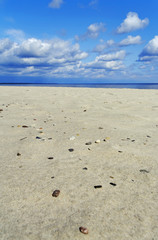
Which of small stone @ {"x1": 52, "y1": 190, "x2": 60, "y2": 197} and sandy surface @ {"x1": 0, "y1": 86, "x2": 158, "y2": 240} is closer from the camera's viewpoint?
sandy surface @ {"x1": 0, "y1": 86, "x2": 158, "y2": 240}

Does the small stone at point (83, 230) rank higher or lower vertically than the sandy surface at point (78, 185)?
higher

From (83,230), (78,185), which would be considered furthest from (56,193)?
(83,230)

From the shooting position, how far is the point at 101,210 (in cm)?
137

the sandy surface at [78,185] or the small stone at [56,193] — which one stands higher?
the small stone at [56,193]

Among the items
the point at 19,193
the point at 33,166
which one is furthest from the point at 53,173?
the point at 19,193

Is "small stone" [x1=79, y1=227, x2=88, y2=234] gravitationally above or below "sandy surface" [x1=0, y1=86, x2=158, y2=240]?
above

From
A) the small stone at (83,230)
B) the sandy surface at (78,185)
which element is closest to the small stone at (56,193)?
the sandy surface at (78,185)

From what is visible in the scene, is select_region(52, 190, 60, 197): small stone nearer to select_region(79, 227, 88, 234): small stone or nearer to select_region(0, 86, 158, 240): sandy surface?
select_region(0, 86, 158, 240): sandy surface

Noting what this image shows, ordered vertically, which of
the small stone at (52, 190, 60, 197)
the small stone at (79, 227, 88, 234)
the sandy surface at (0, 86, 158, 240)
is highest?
the small stone at (52, 190, 60, 197)

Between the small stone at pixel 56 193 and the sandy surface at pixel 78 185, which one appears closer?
the sandy surface at pixel 78 185

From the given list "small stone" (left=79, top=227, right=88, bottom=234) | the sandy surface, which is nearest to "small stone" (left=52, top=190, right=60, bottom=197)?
the sandy surface

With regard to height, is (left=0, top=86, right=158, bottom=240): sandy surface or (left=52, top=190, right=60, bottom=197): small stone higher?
(left=52, top=190, right=60, bottom=197): small stone

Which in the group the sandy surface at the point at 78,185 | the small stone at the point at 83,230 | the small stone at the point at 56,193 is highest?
the small stone at the point at 56,193

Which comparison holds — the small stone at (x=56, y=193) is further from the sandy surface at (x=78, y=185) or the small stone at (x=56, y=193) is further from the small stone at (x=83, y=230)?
the small stone at (x=83, y=230)
